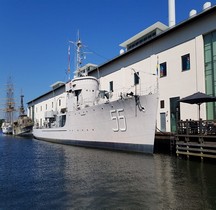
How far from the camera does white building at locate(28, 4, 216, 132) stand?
732 inches

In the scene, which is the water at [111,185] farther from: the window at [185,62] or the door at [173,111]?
the window at [185,62]

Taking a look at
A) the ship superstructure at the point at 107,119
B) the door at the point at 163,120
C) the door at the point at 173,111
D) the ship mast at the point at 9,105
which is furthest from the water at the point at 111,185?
the ship mast at the point at 9,105

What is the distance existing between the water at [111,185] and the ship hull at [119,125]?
3.41 m

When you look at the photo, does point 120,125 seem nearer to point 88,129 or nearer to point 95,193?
point 88,129

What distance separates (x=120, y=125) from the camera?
58.9 ft

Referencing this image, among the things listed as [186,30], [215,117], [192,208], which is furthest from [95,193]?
[186,30]

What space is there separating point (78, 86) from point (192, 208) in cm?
1910

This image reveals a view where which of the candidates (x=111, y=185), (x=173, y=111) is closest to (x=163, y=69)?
(x=173, y=111)

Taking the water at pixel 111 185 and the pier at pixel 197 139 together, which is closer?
the water at pixel 111 185

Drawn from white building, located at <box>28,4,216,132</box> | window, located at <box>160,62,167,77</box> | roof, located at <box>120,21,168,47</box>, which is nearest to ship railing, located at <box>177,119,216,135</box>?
white building, located at <box>28,4,216,132</box>

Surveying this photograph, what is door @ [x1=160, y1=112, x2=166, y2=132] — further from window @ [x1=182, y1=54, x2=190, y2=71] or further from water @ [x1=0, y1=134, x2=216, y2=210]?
water @ [x1=0, y1=134, x2=216, y2=210]

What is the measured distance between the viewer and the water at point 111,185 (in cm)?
724

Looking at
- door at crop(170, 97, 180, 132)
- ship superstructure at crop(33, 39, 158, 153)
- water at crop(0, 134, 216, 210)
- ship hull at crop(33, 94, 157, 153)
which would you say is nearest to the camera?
water at crop(0, 134, 216, 210)

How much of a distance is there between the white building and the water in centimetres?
716
